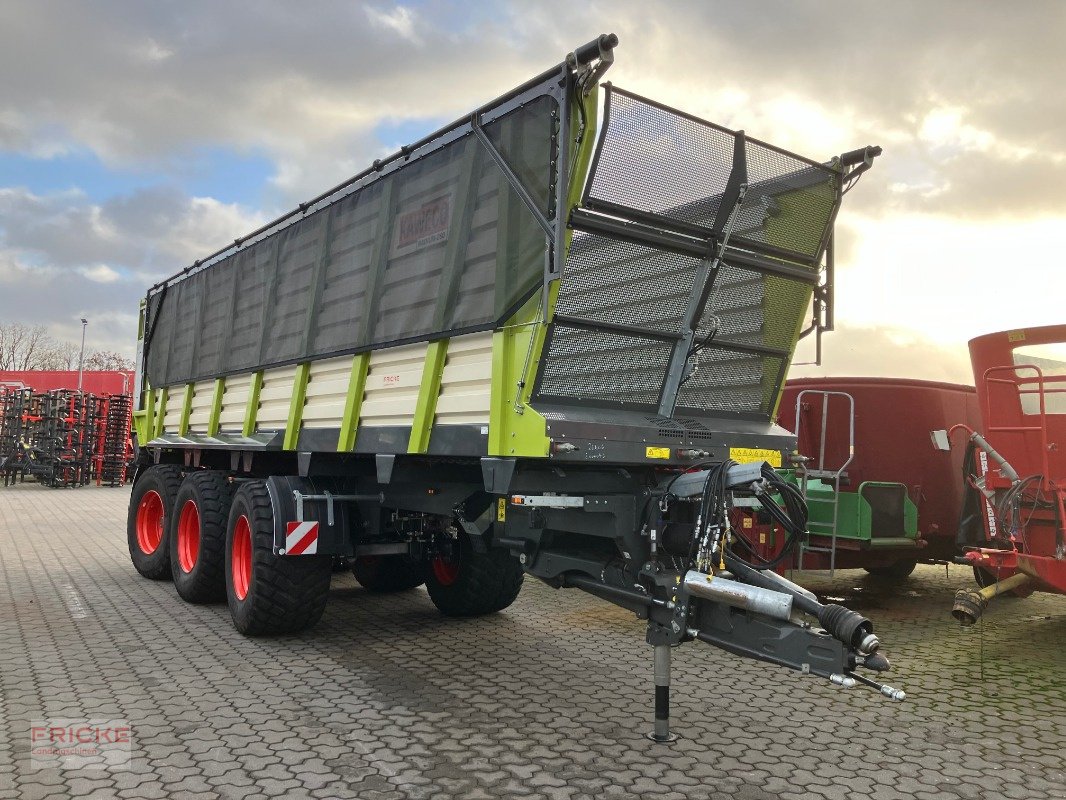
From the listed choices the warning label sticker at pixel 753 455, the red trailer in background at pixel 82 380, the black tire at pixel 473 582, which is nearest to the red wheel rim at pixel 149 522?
the black tire at pixel 473 582

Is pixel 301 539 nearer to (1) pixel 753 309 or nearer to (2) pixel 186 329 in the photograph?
(1) pixel 753 309

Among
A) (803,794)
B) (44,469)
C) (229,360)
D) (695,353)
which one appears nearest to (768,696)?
(803,794)

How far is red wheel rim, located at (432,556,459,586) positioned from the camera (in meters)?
7.10

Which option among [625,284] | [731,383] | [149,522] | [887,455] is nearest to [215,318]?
[149,522]

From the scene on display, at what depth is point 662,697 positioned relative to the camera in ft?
13.6

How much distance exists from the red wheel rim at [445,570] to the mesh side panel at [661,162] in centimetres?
374

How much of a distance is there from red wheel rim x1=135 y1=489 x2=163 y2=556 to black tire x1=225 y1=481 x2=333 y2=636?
3.31 meters

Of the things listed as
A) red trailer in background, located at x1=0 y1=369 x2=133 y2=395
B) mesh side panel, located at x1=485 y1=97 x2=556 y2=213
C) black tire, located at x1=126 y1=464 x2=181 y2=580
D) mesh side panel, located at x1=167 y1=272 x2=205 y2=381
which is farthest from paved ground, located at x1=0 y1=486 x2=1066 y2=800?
red trailer in background, located at x1=0 y1=369 x2=133 y2=395

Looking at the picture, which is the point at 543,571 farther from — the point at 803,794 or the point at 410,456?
the point at 803,794

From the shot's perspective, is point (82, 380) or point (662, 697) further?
point (82, 380)

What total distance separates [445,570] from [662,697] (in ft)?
11.0

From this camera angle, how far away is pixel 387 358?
5.48 m

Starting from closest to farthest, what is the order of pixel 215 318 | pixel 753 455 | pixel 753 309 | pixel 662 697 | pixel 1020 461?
pixel 662 697, pixel 753 455, pixel 753 309, pixel 1020 461, pixel 215 318

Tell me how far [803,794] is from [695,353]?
93.5 inches
